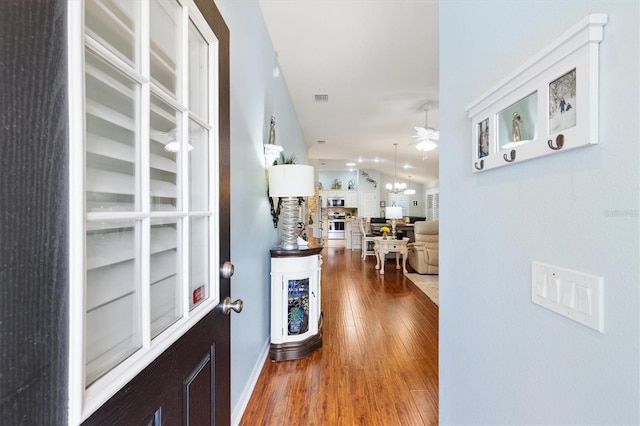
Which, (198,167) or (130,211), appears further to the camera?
(198,167)

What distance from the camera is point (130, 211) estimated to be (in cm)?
67

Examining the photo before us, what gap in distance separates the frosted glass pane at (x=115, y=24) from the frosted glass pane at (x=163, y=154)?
113 mm

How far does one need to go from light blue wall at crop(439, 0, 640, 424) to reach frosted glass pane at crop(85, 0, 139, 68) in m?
1.07

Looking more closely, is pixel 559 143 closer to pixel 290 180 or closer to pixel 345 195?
pixel 290 180

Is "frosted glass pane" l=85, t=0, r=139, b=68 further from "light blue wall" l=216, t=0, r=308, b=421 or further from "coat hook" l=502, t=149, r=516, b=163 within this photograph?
"coat hook" l=502, t=149, r=516, b=163

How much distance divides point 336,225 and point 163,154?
39.0 ft

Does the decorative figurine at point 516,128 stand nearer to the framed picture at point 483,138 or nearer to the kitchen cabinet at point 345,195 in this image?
the framed picture at point 483,138

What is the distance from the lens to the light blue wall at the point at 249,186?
5.47 ft

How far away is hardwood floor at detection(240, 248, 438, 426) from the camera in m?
1.75

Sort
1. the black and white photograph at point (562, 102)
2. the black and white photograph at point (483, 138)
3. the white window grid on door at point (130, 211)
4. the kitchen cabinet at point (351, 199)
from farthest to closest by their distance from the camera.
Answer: the kitchen cabinet at point (351, 199), the black and white photograph at point (483, 138), the black and white photograph at point (562, 102), the white window grid on door at point (130, 211)

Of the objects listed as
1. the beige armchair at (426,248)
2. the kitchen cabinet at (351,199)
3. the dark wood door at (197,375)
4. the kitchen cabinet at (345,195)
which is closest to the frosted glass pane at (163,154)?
the dark wood door at (197,375)

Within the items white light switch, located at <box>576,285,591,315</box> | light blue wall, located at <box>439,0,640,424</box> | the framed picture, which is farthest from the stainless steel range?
white light switch, located at <box>576,285,591,315</box>

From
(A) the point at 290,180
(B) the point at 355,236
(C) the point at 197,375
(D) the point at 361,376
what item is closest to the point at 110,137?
(C) the point at 197,375

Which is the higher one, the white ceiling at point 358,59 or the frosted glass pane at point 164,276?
the white ceiling at point 358,59
